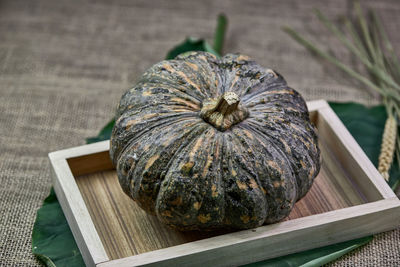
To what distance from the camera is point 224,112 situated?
87.2 inches

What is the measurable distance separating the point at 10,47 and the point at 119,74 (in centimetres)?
67

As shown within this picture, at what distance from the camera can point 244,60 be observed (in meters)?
2.50

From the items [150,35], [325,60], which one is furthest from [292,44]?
[150,35]

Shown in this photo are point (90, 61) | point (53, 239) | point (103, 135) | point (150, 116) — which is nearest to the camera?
point (150, 116)

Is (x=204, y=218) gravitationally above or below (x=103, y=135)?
above

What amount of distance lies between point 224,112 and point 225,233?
0.48m

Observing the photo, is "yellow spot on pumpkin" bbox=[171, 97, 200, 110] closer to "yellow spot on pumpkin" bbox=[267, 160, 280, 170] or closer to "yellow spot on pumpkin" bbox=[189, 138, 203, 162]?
"yellow spot on pumpkin" bbox=[189, 138, 203, 162]

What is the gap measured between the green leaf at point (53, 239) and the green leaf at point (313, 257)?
70cm

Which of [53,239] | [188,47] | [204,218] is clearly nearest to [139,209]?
[53,239]

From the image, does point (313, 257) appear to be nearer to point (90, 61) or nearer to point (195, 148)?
point (195, 148)

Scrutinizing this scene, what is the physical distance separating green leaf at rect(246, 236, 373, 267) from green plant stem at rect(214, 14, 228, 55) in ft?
4.99

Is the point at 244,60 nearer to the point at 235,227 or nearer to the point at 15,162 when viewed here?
the point at 235,227

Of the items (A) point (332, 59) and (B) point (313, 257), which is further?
(A) point (332, 59)

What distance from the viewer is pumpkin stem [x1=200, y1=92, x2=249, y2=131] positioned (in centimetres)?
219
